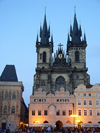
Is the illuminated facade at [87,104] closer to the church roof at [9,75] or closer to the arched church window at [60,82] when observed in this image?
the arched church window at [60,82]

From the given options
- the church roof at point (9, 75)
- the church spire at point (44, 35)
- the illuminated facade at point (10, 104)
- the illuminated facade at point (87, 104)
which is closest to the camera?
the illuminated facade at point (10, 104)

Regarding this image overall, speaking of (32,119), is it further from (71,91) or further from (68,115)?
(71,91)

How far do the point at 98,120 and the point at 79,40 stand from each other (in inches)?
1235

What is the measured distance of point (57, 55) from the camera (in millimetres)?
72938

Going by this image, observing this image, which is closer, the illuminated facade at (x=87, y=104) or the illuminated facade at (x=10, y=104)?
the illuminated facade at (x=10, y=104)

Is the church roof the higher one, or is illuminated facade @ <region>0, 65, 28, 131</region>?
the church roof

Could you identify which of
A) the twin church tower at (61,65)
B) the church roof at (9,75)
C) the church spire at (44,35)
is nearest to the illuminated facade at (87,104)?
the twin church tower at (61,65)

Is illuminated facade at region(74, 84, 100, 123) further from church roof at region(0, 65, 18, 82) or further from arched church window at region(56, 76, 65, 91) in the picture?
church roof at region(0, 65, 18, 82)

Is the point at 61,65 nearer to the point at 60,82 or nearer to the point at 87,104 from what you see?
the point at 60,82

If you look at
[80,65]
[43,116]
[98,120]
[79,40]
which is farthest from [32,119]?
[79,40]

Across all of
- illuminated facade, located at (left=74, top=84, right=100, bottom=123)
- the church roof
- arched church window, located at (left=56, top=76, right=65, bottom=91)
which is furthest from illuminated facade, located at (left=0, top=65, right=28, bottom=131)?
arched church window, located at (left=56, top=76, right=65, bottom=91)

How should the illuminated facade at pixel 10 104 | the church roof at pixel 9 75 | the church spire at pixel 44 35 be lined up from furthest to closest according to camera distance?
the church spire at pixel 44 35 → the church roof at pixel 9 75 → the illuminated facade at pixel 10 104

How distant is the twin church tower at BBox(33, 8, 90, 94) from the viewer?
67.3 meters

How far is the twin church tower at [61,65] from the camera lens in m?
67.3
